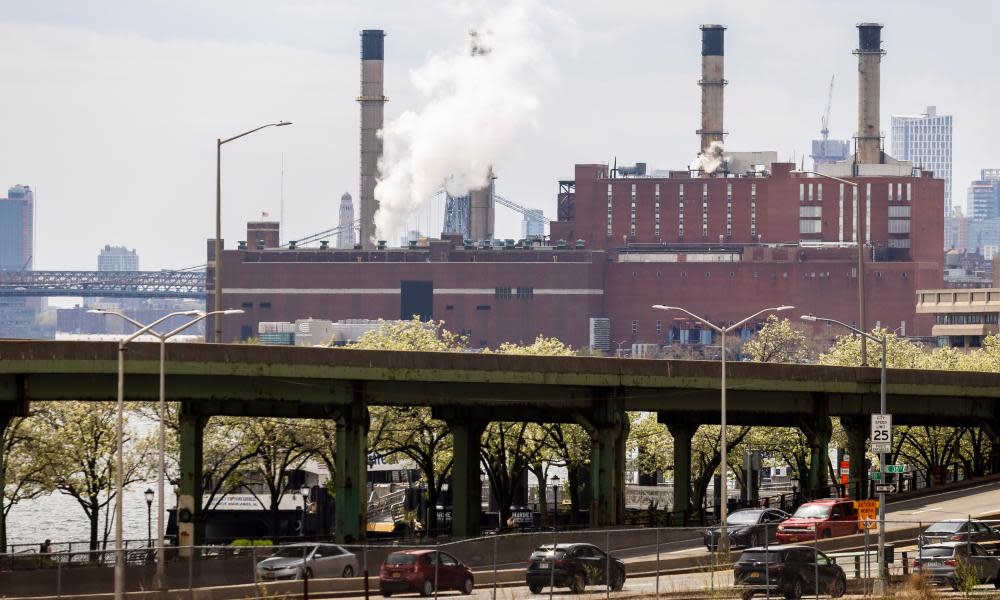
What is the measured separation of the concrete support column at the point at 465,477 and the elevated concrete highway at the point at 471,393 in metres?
0.05

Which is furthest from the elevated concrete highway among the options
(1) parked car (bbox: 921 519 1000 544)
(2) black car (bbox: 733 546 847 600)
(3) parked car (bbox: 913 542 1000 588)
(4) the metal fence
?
(3) parked car (bbox: 913 542 1000 588)

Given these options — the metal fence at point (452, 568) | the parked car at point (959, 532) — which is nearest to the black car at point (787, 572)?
the metal fence at point (452, 568)

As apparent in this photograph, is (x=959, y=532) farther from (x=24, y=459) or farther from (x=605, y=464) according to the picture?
(x=24, y=459)

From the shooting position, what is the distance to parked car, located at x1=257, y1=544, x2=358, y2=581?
4131cm

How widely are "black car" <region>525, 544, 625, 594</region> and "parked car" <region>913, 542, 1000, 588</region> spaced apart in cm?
720

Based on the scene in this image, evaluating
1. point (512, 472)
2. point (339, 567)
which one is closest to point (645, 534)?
point (339, 567)

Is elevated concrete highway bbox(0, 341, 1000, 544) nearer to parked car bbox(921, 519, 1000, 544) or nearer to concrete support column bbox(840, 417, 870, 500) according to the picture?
concrete support column bbox(840, 417, 870, 500)

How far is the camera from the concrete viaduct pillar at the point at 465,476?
65750 mm

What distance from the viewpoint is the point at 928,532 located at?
45.0m

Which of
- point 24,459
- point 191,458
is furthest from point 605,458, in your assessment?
point 24,459

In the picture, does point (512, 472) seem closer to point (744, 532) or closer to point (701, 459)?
point (701, 459)

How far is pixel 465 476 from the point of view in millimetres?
66938

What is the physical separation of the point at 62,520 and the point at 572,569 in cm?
8560

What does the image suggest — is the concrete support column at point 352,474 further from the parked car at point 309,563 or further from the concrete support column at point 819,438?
the concrete support column at point 819,438
